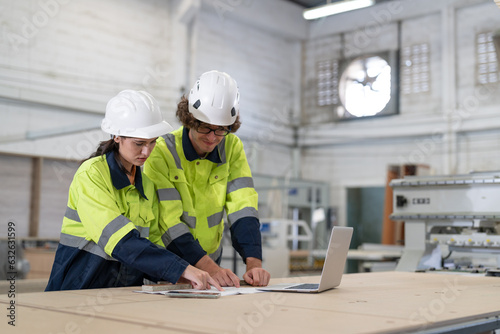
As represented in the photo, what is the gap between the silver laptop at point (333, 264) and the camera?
1.89 m

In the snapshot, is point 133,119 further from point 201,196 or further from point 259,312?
point 259,312

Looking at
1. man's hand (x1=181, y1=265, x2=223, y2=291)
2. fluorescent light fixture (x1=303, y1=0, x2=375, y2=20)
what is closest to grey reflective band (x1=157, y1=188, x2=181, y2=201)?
man's hand (x1=181, y1=265, x2=223, y2=291)

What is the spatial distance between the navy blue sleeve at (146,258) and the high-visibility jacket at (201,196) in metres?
0.32

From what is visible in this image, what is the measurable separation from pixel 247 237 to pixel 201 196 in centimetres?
27

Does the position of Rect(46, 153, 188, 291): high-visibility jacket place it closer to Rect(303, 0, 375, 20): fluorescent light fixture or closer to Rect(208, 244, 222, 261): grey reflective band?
Rect(208, 244, 222, 261): grey reflective band

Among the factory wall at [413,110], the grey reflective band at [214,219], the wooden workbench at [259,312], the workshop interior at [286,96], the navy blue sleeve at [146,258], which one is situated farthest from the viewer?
the factory wall at [413,110]

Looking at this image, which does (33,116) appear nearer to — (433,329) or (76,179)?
(76,179)

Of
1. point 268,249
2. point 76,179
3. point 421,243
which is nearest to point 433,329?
point 76,179

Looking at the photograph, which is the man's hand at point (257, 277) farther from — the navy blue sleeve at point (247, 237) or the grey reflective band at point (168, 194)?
the grey reflective band at point (168, 194)

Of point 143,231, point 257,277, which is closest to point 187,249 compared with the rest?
point 143,231

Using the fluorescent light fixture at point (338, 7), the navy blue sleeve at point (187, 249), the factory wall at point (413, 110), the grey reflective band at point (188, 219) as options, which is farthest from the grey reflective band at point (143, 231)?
the factory wall at point (413, 110)

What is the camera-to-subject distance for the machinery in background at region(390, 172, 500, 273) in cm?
318

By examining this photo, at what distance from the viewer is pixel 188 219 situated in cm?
238

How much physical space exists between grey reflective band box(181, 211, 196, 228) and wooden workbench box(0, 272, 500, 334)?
18.9 inches
